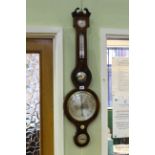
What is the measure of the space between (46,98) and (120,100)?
0.72 meters

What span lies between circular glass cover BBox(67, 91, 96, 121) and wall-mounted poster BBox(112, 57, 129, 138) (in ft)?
1.08

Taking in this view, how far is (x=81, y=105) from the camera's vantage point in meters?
2.55

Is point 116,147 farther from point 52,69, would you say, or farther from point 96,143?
point 52,69

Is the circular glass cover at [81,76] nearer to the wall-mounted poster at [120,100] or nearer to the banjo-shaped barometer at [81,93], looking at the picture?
the banjo-shaped barometer at [81,93]

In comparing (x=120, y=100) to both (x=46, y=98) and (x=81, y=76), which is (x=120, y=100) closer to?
(x=81, y=76)

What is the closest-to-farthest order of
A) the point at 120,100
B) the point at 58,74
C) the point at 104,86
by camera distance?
1. the point at 58,74
2. the point at 104,86
3. the point at 120,100

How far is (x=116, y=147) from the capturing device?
2.95 metres

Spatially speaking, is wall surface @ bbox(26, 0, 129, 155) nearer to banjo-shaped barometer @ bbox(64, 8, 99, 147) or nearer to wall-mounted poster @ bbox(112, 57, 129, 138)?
banjo-shaped barometer @ bbox(64, 8, 99, 147)

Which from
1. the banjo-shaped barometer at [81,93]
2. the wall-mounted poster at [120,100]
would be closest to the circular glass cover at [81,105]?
the banjo-shaped barometer at [81,93]

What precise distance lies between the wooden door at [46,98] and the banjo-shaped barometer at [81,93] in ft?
0.58

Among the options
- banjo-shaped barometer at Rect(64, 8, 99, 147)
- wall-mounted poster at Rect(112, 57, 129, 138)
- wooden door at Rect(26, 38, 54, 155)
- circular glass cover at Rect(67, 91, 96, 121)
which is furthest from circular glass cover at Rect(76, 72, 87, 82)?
wall-mounted poster at Rect(112, 57, 129, 138)

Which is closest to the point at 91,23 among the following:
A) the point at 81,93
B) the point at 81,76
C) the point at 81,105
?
the point at 81,76

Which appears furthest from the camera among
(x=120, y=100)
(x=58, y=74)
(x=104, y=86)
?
(x=120, y=100)
